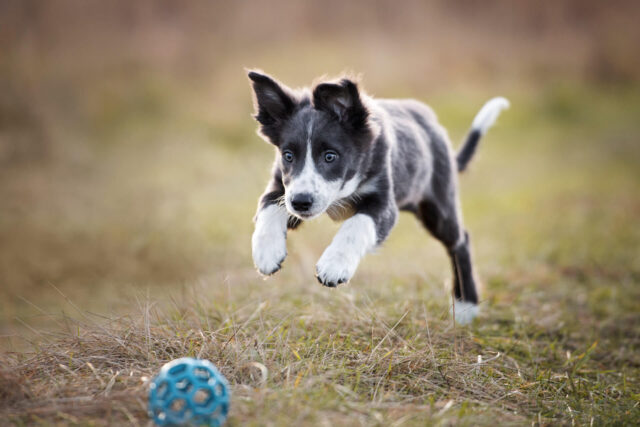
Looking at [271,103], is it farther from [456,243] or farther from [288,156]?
[456,243]

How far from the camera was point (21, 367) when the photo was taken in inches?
124

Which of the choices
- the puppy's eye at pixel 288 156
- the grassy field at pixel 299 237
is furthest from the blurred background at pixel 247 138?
the puppy's eye at pixel 288 156

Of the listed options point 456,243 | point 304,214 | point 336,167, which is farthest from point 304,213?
point 456,243

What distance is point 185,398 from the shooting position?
98.0 inches

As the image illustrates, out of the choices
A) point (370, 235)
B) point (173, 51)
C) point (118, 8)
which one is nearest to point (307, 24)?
point (173, 51)

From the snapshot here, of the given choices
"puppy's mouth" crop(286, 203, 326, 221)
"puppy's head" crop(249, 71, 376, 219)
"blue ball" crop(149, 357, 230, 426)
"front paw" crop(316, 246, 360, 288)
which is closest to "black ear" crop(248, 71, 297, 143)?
"puppy's head" crop(249, 71, 376, 219)

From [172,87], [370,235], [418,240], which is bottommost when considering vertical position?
[418,240]

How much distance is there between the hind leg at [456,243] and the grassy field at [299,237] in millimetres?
181

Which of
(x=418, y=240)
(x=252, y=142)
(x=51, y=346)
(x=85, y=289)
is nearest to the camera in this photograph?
(x=51, y=346)

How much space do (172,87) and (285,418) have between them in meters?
13.1

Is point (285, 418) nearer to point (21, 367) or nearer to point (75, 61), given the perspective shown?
point (21, 367)

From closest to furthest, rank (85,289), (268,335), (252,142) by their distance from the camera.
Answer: (268,335) < (85,289) < (252,142)

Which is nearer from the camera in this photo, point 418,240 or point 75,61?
point 418,240

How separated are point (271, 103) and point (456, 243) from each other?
2.21 meters
